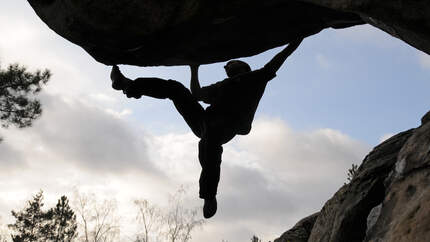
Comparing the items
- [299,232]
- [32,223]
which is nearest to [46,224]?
[32,223]

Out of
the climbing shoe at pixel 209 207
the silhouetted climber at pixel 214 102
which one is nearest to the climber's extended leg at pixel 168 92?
the silhouetted climber at pixel 214 102

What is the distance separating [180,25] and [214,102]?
1388 millimetres

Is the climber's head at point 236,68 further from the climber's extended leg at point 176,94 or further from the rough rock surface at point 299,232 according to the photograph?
the rough rock surface at point 299,232

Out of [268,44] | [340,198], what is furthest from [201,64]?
[340,198]

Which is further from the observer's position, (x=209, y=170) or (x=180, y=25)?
(x=209, y=170)

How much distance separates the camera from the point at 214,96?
6.18 meters

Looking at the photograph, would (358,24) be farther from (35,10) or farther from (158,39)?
(35,10)

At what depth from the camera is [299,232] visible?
7.15 metres

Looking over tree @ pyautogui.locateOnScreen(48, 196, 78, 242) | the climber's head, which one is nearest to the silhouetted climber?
the climber's head

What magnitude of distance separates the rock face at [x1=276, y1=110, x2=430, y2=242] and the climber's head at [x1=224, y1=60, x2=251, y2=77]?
7.17ft

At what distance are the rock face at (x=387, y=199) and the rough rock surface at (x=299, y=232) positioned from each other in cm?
180

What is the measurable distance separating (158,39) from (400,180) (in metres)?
3.31

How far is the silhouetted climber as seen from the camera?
226 inches

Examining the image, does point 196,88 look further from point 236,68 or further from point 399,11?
point 399,11
